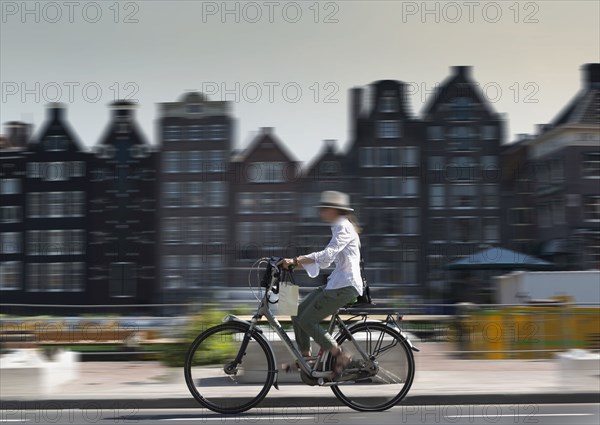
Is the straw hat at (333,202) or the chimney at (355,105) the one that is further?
the chimney at (355,105)

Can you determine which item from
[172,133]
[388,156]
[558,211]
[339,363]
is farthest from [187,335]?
[172,133]

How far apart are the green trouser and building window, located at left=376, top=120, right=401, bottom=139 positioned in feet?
205

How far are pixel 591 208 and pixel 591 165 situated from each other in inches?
121

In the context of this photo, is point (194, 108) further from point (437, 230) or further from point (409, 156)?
point (437, 230)

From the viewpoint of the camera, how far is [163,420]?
8.50 m

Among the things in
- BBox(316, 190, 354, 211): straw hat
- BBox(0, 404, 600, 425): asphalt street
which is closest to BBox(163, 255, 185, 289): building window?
BBox(0, 404, 600, 425): asphalt street

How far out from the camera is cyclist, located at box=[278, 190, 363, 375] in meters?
8.18

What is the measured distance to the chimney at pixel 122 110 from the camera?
8033 centimetres

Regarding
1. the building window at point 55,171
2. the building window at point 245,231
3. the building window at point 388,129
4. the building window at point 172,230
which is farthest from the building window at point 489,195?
the building window at point 55,171

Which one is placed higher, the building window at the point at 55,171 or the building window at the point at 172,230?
the building window at the point at 55,171

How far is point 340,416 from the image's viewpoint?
856 centimetres

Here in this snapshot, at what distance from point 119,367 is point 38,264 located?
205ft

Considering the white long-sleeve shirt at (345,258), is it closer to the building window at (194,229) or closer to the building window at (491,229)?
the building window at (491,229)

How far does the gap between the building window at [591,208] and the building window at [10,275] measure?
139 ft
